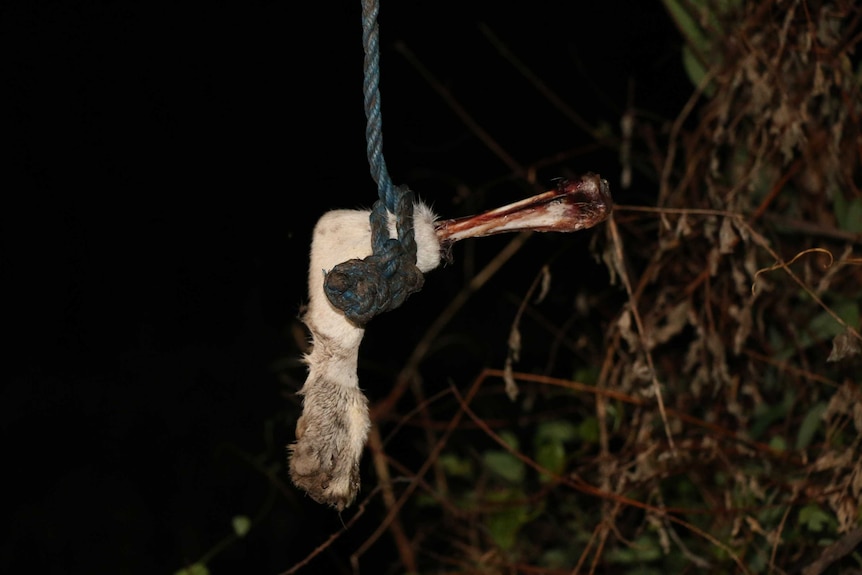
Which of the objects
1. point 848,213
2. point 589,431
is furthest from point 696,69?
point 589,431

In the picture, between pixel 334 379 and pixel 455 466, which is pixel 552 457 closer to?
pixel 455 466

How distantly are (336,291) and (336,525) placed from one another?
1.12m

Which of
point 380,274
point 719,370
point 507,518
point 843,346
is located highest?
point 380,274

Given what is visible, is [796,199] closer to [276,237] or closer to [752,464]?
[752,464]

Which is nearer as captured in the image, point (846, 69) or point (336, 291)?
point (336, 291)

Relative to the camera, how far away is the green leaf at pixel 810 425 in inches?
57.6

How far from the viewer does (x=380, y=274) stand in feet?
2.66

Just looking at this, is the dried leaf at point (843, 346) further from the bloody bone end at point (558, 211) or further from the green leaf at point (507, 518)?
the green leaf at point (507, 518)

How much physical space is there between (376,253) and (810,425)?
904mm

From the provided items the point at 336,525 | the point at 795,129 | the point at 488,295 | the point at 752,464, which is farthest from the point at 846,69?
the point at 336,525

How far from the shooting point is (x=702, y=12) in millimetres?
1577

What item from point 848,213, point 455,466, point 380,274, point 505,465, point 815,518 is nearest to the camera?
point 380,274

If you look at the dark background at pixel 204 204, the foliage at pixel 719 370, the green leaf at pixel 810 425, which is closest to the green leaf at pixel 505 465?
the foliage at pixel 719 370

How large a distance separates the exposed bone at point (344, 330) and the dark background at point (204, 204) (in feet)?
2.07
